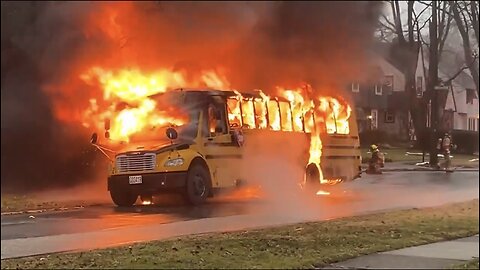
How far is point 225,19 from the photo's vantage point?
8.55 feet

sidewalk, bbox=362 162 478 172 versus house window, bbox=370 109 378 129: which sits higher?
house window, bbox=370 109 378 129

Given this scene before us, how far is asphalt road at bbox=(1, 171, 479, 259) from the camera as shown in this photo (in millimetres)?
3139

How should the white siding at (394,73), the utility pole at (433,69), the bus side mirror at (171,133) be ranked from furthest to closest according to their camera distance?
1. the utility pole at (433,69)
2. the white siding at (394,73)
3. the bus side mirror at (171,133)

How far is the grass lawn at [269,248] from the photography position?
17.0 ft

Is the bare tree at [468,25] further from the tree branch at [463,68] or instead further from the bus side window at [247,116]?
the bus side window at [247,116]

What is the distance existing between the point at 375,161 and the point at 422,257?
4.25 m

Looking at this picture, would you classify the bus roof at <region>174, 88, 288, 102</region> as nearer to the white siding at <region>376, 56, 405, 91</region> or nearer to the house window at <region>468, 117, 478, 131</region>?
the white siding at <region>376, 56, 405, 91</region>

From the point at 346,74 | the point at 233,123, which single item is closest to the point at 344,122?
the point at 346,74

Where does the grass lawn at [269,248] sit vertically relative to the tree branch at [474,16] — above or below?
below

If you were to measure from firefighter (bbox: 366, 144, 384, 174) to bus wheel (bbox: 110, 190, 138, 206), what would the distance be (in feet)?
2.81

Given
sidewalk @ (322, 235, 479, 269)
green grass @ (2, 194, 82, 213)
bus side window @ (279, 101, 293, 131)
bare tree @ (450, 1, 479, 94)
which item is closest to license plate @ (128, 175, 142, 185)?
green grass @ (2, 194, 82, 213)

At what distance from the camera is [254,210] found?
342cm

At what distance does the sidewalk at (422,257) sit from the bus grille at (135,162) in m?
3.93

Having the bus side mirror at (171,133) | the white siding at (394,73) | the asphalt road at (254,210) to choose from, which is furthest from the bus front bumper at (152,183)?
the white siding at (394,73)
